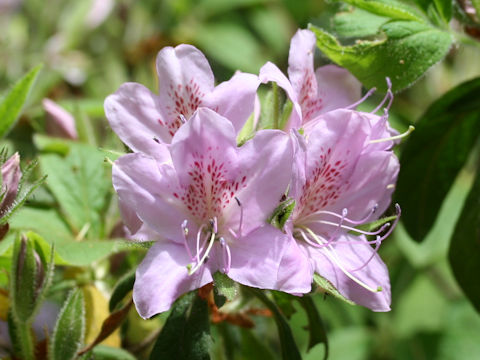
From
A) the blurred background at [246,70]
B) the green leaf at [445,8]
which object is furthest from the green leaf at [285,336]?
the blurred background at [246,70]

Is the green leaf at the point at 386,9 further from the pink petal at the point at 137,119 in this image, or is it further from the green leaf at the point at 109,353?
the green leaf at the point at 109,353

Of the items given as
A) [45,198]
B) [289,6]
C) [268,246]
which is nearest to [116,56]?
[289,6]

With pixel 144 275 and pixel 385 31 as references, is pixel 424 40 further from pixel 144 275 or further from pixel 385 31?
pixel 144 275

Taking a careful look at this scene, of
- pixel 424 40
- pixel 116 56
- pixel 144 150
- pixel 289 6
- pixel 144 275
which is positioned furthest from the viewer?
pixel 289 6

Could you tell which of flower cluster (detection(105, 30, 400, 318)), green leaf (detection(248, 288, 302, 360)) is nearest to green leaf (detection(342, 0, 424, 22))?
flower cluster (detection(105, 30, 400, 318))

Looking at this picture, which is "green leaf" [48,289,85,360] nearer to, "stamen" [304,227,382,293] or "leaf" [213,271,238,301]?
"leaf" [213,271,238,301]

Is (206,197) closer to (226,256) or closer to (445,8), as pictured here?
(226,256)

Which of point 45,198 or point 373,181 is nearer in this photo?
point 373,181

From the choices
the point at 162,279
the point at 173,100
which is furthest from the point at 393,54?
the point at 162,279
